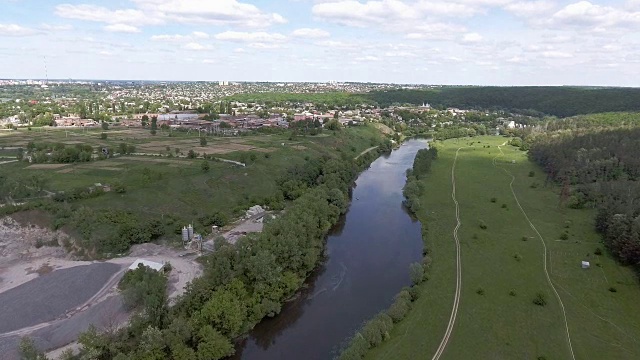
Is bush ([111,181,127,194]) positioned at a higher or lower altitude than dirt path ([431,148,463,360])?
higher

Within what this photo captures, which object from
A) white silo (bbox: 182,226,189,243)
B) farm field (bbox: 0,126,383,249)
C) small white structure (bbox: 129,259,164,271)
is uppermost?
farm field (bbox: 0,126,383,249)

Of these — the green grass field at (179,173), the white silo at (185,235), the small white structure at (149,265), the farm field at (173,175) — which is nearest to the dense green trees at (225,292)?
the small white structure at (149,265)

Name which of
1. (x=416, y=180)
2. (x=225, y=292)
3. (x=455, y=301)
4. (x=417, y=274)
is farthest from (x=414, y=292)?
(x=416, y=180)

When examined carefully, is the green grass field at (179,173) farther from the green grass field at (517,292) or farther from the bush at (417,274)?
the green grass field at (517,292)

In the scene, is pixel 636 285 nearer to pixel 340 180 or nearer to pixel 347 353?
pixel 347 353

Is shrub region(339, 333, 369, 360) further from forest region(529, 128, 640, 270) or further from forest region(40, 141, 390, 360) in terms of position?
forest region(529, 128, 640, 270)

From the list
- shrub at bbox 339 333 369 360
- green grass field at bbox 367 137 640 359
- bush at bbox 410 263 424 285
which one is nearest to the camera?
shrub at bbox 339 333 369 360

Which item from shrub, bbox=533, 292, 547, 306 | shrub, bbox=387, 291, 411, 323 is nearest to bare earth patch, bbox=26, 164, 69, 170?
shrub, bbox=387, 291, 411, 323
